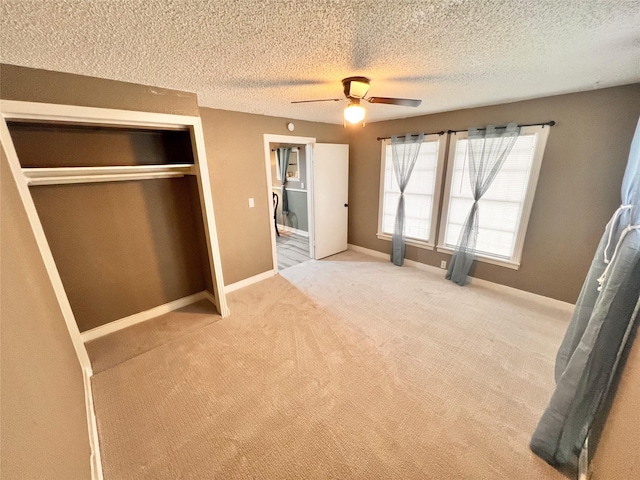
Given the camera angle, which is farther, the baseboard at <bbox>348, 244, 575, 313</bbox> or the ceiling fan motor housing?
the baseboard at <bbox>348, 244, 575, 313</bbox>

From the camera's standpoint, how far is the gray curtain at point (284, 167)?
5.66 m

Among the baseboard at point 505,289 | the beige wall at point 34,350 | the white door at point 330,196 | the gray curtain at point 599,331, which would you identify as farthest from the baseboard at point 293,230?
the gray curtain at point 599,331

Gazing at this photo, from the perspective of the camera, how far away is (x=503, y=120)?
2.77 m

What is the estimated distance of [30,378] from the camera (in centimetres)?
86

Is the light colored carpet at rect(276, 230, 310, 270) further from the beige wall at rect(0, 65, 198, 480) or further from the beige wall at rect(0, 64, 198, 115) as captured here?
the beige wall at rect(0, 65, 198, 480)

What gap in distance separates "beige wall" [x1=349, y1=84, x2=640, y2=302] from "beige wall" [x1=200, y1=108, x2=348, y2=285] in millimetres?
2514

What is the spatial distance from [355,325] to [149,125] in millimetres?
2699

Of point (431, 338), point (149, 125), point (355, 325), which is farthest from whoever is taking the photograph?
point (355, 325)

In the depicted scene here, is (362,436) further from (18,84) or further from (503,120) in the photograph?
(503,120)

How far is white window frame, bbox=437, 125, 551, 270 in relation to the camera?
257 centimetres

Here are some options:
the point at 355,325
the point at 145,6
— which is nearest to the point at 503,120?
the point at 355,325

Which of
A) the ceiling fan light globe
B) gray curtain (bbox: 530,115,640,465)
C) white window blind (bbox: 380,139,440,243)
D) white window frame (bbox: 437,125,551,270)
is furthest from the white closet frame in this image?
white window frame (bbox: 437,125,551,270)

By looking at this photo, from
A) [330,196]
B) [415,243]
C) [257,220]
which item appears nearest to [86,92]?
[257,220]

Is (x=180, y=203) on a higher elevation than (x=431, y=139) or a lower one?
lower
